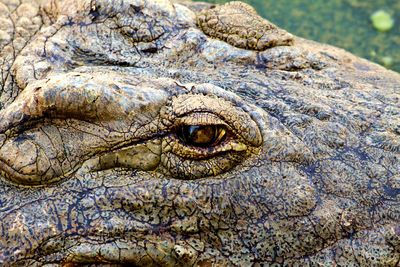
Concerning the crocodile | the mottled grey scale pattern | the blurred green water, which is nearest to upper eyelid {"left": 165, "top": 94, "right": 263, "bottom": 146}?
the crocodile

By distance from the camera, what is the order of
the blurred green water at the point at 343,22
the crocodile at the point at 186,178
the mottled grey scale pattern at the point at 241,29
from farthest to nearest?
the blurred green water at the point at 343,22 < the mottled grey scale pattern at the point at 241,29 < the crocodile at the point at 186,178

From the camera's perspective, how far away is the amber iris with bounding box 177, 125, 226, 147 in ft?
9.88

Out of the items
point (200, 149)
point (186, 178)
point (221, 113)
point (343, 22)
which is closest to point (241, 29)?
point (221, 113)

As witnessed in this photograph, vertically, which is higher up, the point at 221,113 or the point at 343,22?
the point at 221,113

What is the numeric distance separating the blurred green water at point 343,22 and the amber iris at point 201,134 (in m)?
3.28

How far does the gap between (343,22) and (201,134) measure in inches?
147

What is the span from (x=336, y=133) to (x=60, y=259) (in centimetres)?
141

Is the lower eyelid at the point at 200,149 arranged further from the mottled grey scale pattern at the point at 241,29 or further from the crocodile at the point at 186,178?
the mottled grey scale pattern at the point at 241,29

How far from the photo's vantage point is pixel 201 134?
119 inches

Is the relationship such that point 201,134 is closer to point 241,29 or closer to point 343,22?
point 241,29

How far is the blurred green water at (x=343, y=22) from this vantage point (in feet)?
19.8

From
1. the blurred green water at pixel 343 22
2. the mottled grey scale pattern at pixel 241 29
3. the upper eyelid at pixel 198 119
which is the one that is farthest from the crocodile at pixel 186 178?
the blurred green water at pixel 343 22

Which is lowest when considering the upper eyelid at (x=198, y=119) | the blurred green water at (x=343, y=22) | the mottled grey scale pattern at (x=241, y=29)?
the blurred green water at (x=343, y=22)

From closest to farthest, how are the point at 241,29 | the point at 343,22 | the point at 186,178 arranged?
the point at 186,178
the point at 241,29
the point at 343,22
